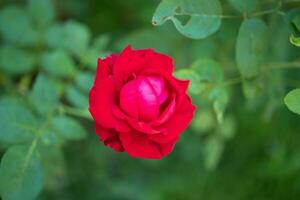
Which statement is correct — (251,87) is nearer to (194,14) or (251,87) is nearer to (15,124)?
(194,14)

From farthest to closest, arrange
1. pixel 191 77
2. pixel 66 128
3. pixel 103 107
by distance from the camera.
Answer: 1. pixel 66 128
2. pixel 191 77
3. pixel 103 107

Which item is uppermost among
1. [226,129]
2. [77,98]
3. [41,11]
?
[41,11]

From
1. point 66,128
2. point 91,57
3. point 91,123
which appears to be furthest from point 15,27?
point 91,123

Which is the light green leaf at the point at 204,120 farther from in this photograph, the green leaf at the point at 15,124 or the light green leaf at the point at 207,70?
the green leaf at the point at 15,124

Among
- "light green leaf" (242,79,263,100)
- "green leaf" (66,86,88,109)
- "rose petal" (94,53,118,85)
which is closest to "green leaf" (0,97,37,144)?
"green leaf" (66,86,88,109)

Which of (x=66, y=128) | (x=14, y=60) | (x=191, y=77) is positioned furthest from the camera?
(x=14, y=60)

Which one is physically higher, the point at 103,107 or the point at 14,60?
the point at 103,107
